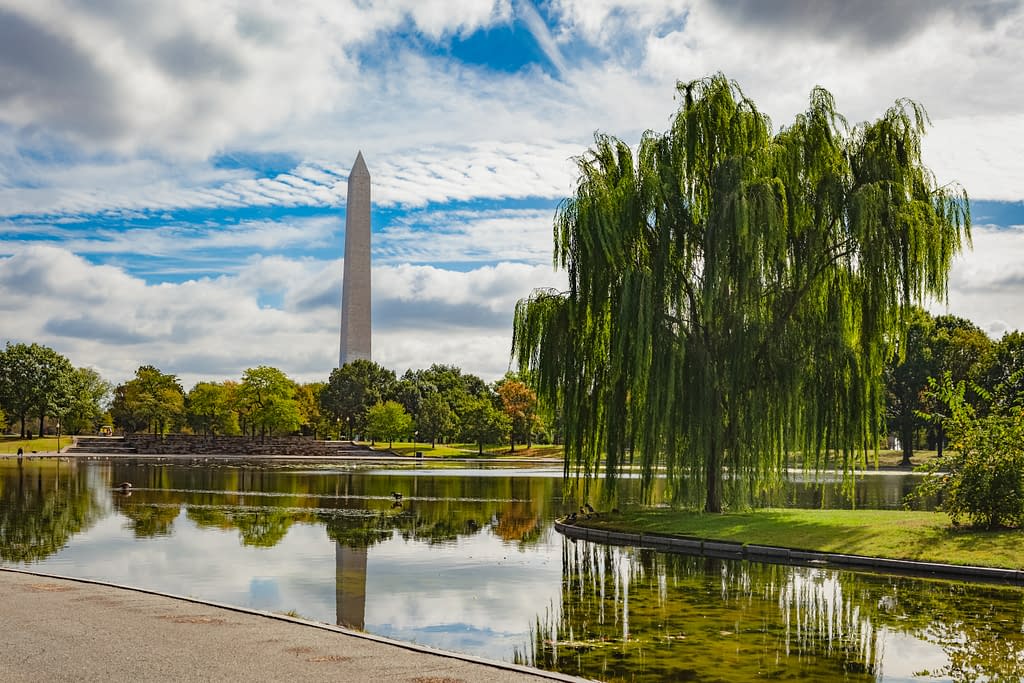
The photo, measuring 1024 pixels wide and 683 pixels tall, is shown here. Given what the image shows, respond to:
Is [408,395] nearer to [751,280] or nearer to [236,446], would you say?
[236,446]

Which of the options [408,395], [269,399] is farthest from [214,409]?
[408,395]

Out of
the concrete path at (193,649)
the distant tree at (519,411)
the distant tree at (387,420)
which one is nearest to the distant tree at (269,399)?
the distant tree at (387,420)

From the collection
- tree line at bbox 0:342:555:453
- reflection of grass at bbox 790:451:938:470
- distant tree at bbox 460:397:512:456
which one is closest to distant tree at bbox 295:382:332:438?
tree line at bbox 0:342:555:453

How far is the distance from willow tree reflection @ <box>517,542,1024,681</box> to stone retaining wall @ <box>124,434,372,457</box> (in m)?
79.9

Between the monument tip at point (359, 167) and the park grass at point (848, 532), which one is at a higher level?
the monument tip at point (359, 167)

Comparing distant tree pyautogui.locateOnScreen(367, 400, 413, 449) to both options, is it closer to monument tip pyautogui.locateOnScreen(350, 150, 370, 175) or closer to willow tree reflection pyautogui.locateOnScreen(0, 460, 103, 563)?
monument tip pyautogui.locateOnScreen(350, 150, 370, 175)

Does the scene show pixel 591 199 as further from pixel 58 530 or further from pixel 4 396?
pixel 4 396

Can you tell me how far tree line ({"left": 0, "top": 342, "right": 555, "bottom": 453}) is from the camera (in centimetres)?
10106

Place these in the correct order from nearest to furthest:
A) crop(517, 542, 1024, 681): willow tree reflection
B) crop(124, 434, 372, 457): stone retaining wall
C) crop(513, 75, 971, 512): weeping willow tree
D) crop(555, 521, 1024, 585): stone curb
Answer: crop(517, 542, 1024, 681): willow tree reflection
crop(555, 521, 1024, 585): stone curb
crop(513, 75, 971, 512): weeping willow tree
crop(124, 434, 372, 457): stone retaining wall

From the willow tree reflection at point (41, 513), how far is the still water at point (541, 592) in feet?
0.42

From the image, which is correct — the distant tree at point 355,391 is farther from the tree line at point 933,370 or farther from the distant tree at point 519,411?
the tree line at point 933,370

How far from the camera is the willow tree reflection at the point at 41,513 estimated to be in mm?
19734

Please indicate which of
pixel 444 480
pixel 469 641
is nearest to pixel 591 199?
pixel 469 641

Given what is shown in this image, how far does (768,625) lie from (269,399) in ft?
317
